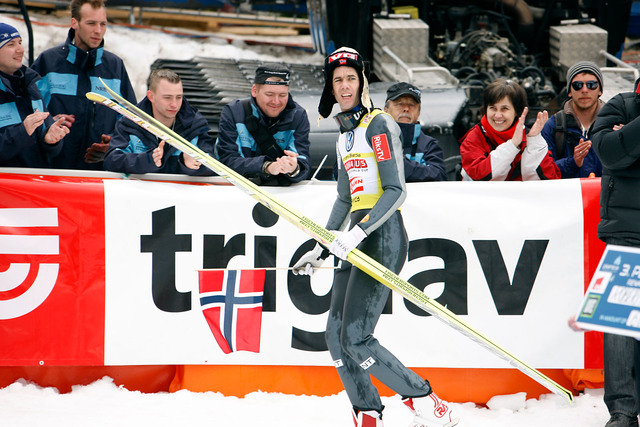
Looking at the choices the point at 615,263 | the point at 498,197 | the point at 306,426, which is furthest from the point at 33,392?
the point at 615,263

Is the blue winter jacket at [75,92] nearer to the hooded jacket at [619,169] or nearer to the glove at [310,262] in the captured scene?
the glove at [310,262]

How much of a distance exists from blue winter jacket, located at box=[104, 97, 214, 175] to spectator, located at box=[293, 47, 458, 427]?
4.66 feet

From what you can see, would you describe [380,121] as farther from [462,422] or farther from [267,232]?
[462,422]

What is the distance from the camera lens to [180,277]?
5.31 m

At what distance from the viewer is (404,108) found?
19.5ft

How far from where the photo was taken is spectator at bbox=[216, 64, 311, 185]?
5.71 metres

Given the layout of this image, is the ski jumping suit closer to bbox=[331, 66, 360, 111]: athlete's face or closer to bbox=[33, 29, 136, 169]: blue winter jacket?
bbox=[331, 66, 360, 111]: athlete's face

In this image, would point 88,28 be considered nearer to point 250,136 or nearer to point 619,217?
point 250,136

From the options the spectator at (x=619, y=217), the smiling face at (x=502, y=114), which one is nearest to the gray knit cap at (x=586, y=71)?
the smiling face at (x=502, y=114)

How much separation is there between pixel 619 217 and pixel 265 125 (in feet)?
8.27

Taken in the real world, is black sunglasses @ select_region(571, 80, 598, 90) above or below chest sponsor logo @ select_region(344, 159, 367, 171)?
above

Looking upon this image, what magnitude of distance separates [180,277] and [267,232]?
635 mm

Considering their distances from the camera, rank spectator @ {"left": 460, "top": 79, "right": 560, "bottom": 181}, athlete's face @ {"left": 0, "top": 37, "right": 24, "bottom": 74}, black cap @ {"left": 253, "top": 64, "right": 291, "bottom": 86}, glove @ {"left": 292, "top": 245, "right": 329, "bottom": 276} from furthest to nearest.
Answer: black cap @ {"left": 253, "top": 64, "right": 291, "bottom": 86}
spectator @ {"left": 460, "top": 79, "right": 560, "bottom": 181}
athlete's face @ {"left": 0, "top": 37, "right": 24, "bottom": 74}
glove @ {"left": 292, "top": 245, "right": 329, "bottom": 276}

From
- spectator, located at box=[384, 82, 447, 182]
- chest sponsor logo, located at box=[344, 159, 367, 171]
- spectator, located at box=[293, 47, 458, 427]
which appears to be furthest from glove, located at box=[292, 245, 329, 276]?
spectator, located at box=[384, 82, 447, 182]
